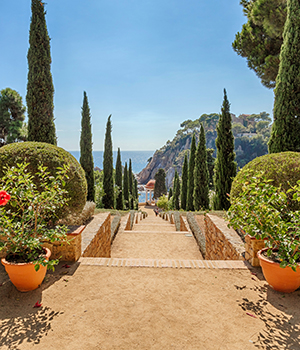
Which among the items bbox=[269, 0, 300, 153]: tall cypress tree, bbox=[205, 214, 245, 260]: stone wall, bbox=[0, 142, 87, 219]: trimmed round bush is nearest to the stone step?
bbox=[205, 214, 245, 260]: stone wall

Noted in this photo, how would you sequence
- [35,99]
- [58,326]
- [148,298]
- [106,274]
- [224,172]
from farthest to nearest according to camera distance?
[224,172] < [35,99] < [106,274] < [148,298] < [58,326]

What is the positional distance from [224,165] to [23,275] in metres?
9.80

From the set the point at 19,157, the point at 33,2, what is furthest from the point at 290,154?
the point at 33,2

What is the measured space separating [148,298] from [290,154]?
175 inches

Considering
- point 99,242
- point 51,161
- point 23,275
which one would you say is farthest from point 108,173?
point 23,275

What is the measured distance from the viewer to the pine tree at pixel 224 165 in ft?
34.9

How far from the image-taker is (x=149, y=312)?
2.44m

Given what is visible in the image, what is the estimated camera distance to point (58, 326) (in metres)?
2.21

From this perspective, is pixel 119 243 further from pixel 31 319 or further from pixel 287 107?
pixel 287 107

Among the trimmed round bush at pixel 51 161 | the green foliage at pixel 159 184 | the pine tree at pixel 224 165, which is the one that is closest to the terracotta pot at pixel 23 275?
the trimmed round bush at pixel 51 161

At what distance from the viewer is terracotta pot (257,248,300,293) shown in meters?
2.75

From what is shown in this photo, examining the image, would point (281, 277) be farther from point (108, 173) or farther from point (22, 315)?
point (108, 173)

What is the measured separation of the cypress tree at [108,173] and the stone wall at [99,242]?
834 centimetres

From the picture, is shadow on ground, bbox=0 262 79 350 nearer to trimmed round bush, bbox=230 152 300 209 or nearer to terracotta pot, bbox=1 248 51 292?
terracotta pot, bbox=1 248 51 292
